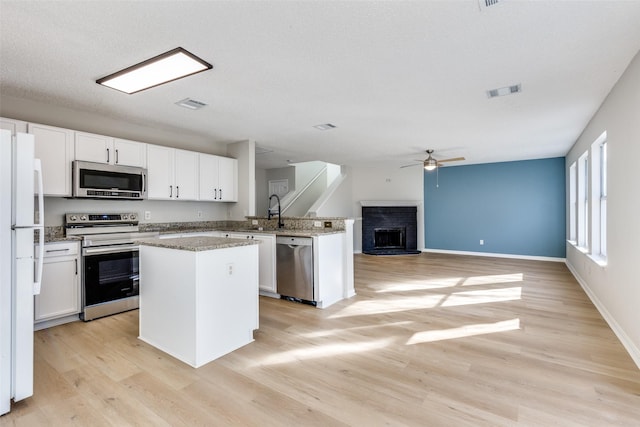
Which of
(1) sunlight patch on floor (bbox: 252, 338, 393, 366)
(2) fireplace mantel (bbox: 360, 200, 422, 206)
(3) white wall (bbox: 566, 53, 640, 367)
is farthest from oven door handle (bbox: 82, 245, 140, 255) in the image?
(2) fireplace mantel (bbox: 360, 200, 422, 206)

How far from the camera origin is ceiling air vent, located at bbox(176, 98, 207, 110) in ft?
11.0

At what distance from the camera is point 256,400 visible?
6.39ft

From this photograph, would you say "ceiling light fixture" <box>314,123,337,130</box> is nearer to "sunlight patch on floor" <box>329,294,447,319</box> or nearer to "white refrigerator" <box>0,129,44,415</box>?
"sunlight patch on floor" <box>329,294,447,319</box>

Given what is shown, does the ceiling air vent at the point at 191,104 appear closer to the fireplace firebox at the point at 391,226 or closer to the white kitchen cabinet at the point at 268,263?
the white kitchen cabinet at the point at 268,263

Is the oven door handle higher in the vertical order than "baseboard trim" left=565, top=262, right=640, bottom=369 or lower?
higher

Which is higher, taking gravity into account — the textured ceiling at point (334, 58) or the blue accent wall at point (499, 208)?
the textured ceiling at point (334, 58)

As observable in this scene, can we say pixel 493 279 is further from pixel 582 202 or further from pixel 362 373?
pixel 362 373

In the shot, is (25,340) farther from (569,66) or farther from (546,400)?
(569,66)

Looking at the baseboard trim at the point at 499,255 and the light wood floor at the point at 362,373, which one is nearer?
the light wood floor at the point at 362,373

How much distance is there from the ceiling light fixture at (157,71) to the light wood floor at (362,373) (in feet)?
7.66

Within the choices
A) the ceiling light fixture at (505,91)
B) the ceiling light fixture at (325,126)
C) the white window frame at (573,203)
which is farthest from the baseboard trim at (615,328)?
the ceiling light fixture at (325,126)

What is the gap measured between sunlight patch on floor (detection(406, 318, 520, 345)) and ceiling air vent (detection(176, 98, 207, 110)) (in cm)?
324

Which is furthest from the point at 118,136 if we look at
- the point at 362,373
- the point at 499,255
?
the point at 499,255

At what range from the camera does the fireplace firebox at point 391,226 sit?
841cm
